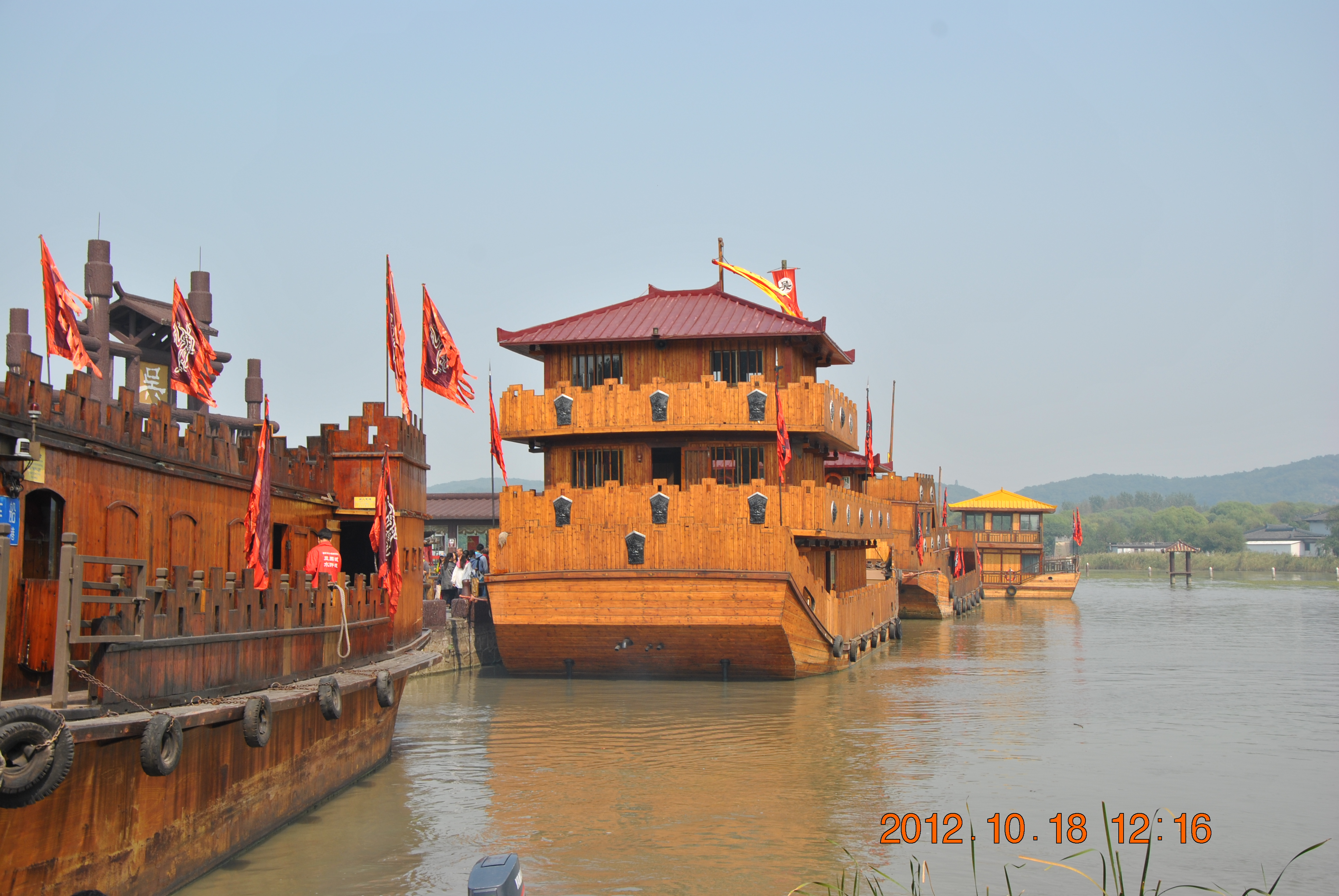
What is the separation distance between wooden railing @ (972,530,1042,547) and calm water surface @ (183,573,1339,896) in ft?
136

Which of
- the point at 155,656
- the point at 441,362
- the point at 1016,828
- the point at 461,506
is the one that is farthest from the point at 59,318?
the point at 461,506

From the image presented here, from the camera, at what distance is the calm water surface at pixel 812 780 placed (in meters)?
12.8

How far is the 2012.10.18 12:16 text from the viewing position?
46.2ft

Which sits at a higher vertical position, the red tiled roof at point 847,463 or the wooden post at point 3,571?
the red tiled roof at point 847,463

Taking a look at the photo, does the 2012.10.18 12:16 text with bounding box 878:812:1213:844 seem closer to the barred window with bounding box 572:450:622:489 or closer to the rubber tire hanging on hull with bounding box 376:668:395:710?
the rubber tire hanging on hull with bounding box 376:668:395:710

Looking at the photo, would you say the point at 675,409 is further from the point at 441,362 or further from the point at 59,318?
the point at 59,318

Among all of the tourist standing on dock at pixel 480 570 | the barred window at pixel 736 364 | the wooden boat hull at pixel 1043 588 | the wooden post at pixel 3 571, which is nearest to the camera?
the wooden post at pixel 3 571

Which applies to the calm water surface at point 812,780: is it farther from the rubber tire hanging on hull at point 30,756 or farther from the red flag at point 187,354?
the red flag at point 187,354

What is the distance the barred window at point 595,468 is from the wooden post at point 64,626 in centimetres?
1949

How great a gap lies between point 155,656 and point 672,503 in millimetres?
16446

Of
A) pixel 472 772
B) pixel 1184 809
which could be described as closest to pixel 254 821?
pixel 472 772

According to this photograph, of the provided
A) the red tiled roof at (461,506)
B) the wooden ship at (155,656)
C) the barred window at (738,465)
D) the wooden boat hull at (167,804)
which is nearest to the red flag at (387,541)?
the wooden ship at (155,656)

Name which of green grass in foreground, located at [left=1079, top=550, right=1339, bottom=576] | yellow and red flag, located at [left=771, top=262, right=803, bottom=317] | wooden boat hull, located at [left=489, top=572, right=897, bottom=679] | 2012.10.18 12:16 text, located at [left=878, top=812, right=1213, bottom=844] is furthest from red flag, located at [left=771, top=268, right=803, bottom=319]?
green grass in foreground, located at [left=1079, top=550, right=1339, bottom=576]

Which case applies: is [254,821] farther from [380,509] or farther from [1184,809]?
[1184,809]
